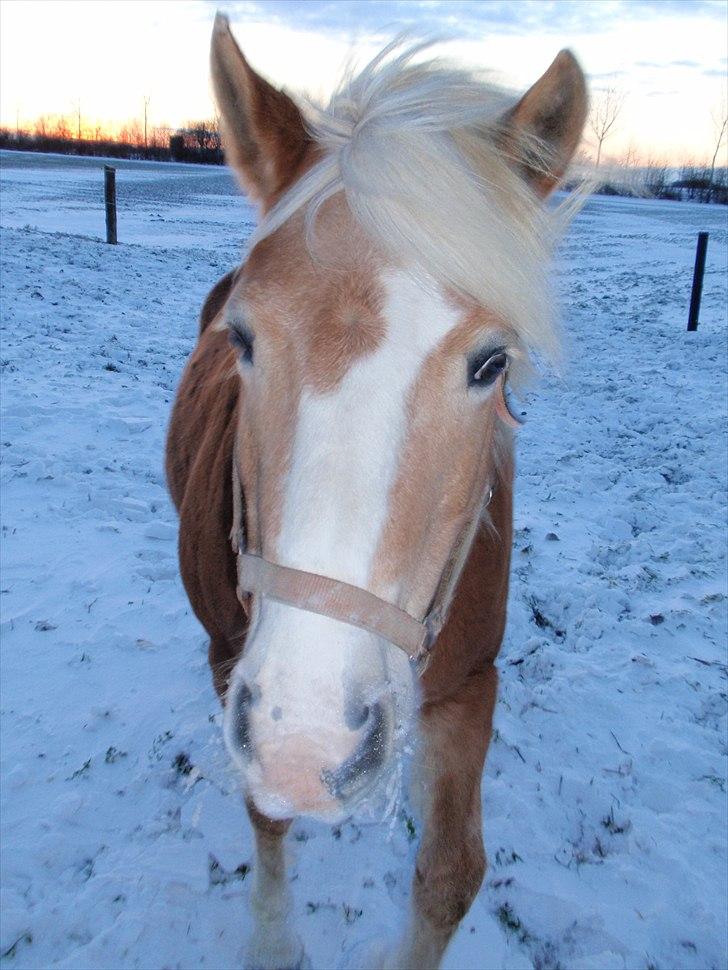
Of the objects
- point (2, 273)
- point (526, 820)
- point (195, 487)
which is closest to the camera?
point (195, 487)

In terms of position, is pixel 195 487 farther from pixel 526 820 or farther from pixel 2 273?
pixel 2 273

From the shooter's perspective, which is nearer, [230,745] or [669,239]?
[230,745]

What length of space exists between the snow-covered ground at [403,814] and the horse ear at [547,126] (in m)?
0.25

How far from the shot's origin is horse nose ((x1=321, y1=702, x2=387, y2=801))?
47.0 inches

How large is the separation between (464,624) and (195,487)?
3.71 feet

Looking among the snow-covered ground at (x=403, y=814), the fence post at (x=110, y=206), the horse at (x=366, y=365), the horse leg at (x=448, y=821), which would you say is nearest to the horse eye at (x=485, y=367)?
the horse at (x=366, y=365)

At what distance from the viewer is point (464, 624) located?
2.06 metres

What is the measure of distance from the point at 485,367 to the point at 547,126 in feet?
2.08

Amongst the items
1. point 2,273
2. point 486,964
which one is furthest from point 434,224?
point 2,273

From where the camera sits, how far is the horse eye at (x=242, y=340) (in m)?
1.44

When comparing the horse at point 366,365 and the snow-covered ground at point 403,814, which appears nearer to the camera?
the horse at point 366,365

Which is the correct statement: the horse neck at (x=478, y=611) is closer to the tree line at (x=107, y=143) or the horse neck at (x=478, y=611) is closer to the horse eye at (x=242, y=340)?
the horse eye at (x=242, y=340)

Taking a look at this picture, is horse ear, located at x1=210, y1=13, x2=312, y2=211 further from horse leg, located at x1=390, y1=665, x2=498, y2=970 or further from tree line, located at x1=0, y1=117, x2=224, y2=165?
tree line, located at x1=0, y1=117, x2=224, y2=165

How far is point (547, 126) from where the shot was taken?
62.7 inches
